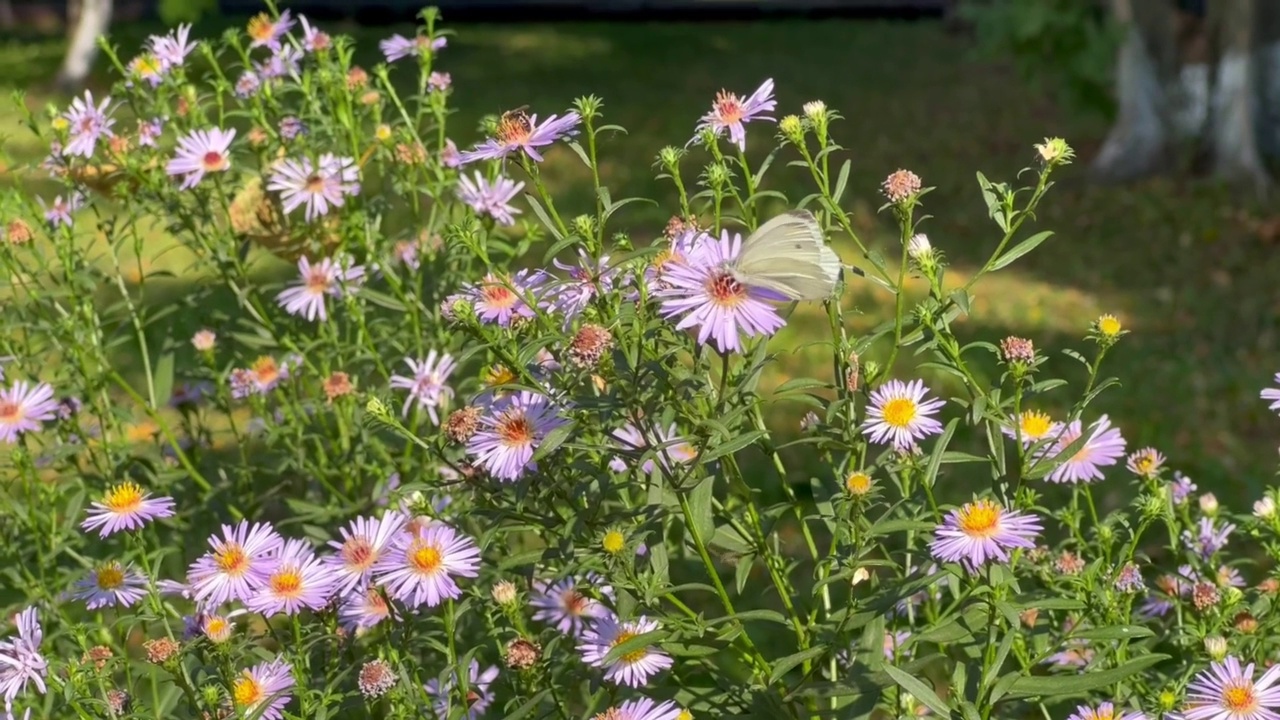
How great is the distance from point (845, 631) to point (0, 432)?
1.15m

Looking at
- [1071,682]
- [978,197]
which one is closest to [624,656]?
[1071,682]

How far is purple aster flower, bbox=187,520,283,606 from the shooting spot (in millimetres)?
1506

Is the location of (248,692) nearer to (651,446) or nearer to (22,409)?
(651,446)

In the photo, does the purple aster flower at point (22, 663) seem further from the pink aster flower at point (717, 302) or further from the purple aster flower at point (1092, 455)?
the purple aster flower at point (1092, 455)

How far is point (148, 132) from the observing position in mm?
2166

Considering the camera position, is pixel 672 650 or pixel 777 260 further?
pixel 672 650

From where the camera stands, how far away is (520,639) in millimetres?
1525

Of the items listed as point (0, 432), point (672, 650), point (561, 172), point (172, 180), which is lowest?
point (672, 650)

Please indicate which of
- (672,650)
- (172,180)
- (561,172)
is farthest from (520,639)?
(561,172)

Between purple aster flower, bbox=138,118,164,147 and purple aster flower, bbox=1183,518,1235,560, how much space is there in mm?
1551

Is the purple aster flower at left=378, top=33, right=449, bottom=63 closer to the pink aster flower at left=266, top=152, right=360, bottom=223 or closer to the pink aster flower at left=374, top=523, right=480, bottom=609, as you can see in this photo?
the pink aster flower at left=266, top=152, right=360, bottom=223

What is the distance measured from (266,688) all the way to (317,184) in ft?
2.78

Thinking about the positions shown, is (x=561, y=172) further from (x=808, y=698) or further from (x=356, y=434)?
(x=808, y=698)

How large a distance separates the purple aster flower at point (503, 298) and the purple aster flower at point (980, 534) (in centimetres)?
47
